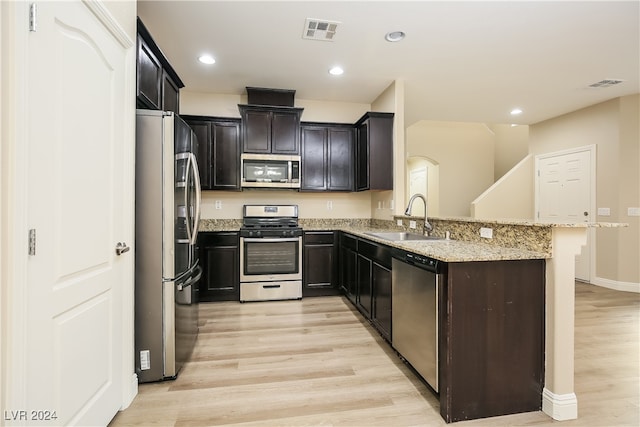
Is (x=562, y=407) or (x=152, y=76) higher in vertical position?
(x=152, y=76)

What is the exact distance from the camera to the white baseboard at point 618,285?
429 centimetres

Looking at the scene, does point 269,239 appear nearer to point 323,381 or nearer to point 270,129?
point 270,129

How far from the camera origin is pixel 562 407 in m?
1.69

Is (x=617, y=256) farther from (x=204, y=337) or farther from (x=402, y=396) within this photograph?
(x=204, y=337)

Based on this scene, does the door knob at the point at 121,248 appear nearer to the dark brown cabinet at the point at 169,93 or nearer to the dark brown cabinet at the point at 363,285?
→ the dark brown cabinet at the point at 169,93

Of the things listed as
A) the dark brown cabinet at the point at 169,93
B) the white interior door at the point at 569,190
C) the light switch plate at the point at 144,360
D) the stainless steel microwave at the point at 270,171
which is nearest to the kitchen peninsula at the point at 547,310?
the light switch plate at the point at 144,360


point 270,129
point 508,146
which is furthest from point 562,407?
point 508,146

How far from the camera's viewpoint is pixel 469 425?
1.66 meters

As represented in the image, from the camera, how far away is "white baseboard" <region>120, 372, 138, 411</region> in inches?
70.1

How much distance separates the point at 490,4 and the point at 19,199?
3.18 metres

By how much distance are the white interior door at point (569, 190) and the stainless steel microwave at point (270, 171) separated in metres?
4.65

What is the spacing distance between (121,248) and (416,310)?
1.85m

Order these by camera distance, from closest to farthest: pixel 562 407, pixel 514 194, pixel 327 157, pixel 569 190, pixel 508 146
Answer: pixel 562 407 → pixel 327 157 → pixel 569 190 → pixel 514 194 → pixel 508 146

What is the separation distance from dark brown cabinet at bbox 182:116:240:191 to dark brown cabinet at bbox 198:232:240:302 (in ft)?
2.22
